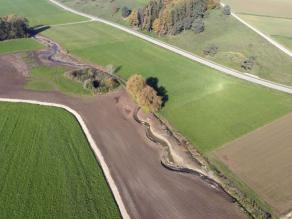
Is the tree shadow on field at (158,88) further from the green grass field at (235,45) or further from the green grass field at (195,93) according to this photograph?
the green grass field at (235,45)

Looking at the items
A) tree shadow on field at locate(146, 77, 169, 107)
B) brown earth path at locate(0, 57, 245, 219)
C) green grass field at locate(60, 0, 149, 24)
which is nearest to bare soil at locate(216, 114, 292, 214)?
brown earth path at locate(0, 57, 245, 219)

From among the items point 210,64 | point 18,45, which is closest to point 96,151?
point 210,64

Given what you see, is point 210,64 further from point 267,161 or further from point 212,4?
point 212,4

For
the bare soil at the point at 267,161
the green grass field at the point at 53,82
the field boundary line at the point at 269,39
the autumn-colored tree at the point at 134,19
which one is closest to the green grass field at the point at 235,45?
the field boundary line at the point at 269,39

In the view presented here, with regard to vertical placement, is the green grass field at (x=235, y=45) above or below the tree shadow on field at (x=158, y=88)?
above

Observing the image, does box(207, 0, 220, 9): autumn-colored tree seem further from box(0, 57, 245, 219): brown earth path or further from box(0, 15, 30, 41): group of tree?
box(0, 57, 245, 219): brown earth path

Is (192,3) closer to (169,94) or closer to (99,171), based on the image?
(169,94)

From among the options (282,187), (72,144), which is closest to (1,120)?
(72,144)
